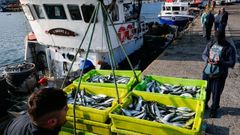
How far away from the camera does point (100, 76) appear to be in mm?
6234

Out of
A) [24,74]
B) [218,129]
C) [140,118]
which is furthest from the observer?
[24,74]

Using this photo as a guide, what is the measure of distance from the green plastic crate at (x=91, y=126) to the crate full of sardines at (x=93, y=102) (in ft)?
0.22

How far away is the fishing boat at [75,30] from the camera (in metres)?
11.2

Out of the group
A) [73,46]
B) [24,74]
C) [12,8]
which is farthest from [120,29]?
[12,8]

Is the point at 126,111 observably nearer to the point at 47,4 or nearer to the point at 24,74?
the point at 24,74

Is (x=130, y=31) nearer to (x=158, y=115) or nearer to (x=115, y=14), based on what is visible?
(x=115, y=14)

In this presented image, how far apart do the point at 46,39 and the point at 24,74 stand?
9.50ft

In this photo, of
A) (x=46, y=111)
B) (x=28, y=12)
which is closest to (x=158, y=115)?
(x=46, y=111)

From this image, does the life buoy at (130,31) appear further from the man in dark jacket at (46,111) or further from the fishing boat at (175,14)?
the fishing boat at (175,14)

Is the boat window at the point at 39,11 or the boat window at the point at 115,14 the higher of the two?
the boat window at the point at 39,11

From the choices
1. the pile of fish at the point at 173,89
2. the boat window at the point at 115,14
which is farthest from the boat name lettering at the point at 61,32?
the pile of fish at the point at 173,89

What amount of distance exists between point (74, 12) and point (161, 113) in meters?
8.22

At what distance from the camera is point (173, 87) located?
209 inches

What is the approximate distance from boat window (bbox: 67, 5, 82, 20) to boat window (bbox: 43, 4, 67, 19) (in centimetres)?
A: 40
